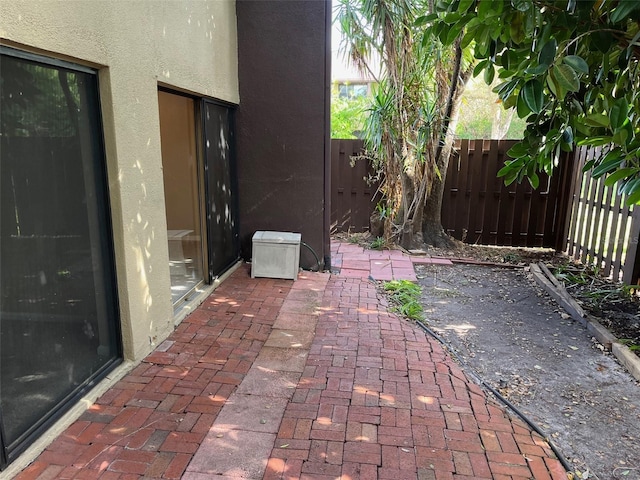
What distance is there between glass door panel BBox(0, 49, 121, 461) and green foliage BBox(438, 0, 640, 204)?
190 cm

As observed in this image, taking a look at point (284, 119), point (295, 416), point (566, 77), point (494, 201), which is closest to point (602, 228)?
point (494, 201)

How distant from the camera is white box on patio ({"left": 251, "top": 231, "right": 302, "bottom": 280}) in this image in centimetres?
507

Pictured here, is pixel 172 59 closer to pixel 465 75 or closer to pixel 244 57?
pixel 244 57

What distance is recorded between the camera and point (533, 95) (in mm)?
1675

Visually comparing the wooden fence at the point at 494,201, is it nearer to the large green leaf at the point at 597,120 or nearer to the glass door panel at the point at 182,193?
the glass door panel at the point at 182,193

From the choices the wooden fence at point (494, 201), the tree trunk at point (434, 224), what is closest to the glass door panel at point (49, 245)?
the tree trunk at point (434, 224)

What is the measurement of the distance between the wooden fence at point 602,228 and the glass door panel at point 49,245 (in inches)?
179

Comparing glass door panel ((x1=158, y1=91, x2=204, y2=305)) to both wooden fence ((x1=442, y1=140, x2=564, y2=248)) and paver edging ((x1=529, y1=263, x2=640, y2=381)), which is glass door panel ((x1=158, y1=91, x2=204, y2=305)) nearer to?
paver edging ((x1=529, y1=263, x2=640, y2=381))

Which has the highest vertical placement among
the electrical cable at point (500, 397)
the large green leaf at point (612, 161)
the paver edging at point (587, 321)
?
the large green leaf at point (612, 161)

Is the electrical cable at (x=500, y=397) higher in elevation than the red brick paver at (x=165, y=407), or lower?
lower

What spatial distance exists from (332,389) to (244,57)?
396 centimetres

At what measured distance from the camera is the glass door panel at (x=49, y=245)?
6.56ft

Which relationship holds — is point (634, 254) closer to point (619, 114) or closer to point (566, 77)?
point (619, 114)

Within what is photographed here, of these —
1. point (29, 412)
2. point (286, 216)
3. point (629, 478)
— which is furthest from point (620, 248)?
point (29, 412)
